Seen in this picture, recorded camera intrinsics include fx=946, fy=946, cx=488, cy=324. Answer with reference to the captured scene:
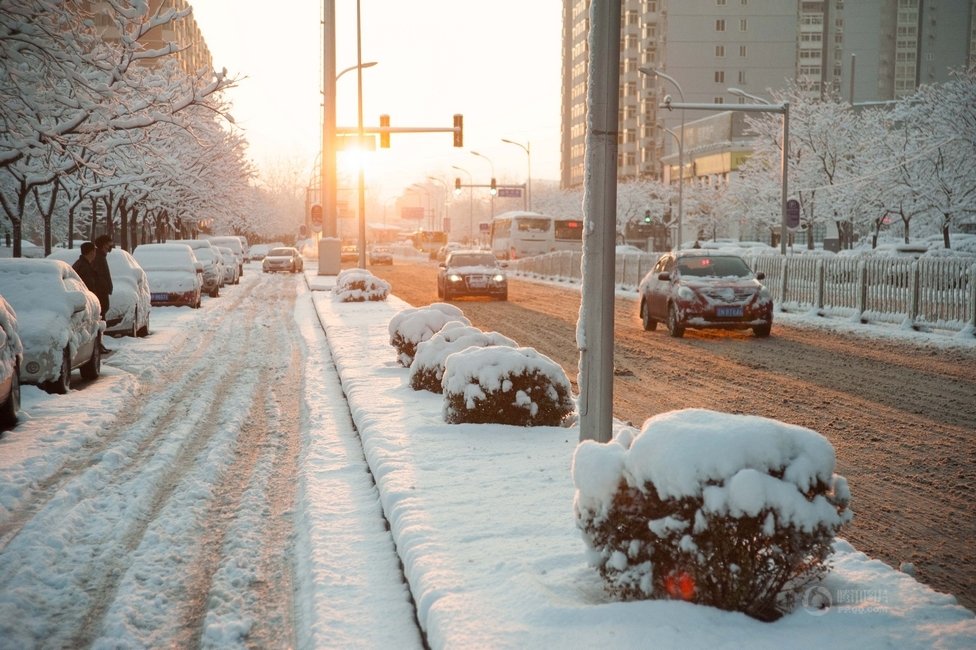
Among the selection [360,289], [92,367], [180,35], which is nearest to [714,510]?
[92,367]

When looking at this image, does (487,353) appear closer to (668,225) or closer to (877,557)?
(877,557)

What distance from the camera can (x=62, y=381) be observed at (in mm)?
11234

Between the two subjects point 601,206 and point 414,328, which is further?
point 414,328

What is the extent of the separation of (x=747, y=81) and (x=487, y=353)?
120220 millimetres

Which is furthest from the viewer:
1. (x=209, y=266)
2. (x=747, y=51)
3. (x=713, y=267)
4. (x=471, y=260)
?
(x=747, y=51)

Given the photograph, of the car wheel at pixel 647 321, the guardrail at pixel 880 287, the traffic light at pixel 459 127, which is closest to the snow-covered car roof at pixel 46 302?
the car wheel at pixel 647 321

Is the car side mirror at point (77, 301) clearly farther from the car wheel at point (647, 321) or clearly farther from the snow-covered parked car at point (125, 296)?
the car wheel at point (647, 321)

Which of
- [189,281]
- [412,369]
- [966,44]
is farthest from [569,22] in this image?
[412,369]

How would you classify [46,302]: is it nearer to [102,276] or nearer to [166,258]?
[102,276]

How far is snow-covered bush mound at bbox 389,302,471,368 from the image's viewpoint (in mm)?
13102

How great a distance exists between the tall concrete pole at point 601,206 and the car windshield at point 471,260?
24729 mm

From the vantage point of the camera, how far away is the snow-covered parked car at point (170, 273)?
25.2 meters

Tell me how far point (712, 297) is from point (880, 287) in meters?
5.23

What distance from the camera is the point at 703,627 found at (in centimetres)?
398
